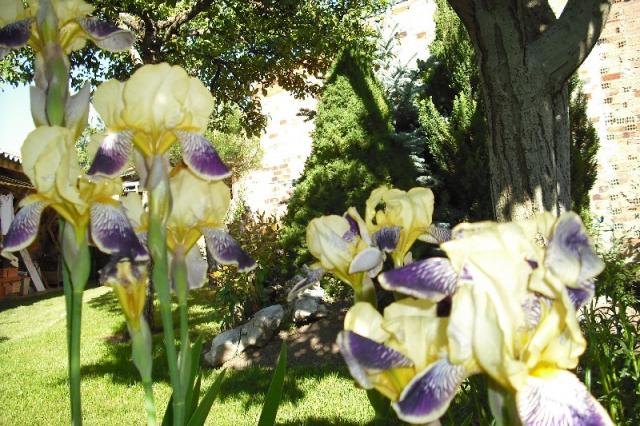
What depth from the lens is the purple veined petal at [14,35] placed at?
0.73 m

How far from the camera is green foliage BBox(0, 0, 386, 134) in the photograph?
20.8ft

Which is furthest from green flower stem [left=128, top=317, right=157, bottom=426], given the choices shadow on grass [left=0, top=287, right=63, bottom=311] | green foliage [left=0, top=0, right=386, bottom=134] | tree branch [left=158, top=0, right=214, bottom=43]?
shadow on grass [left=0, top=287, right=63, bottom=311]

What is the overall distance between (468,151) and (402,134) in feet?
2.56

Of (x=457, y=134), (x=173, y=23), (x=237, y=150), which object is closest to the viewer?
(x=457, y=134)

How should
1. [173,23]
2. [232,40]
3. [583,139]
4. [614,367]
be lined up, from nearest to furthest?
[614,367] < [583,139] < [173,23] < [232,40]

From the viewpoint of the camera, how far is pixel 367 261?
653mm

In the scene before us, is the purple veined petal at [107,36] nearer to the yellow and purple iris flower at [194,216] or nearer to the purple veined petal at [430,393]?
the yellow and purple iris flower at [194,216]

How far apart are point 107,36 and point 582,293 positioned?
0.73 metres

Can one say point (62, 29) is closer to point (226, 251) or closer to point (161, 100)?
point (161, 100)

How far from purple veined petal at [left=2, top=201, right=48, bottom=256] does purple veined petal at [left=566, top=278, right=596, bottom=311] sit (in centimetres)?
66

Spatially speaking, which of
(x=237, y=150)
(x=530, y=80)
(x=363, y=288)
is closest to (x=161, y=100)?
(x=363, y=288)

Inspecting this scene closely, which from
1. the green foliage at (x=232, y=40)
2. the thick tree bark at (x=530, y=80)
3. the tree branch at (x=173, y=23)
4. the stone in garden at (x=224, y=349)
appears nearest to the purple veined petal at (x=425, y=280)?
the thick tree bark at (x=530, y=80)

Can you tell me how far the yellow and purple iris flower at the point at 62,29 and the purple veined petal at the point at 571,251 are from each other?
659 mm

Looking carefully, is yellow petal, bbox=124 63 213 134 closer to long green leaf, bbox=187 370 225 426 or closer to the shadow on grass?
long green leaf, bbox=187 370 225 426
